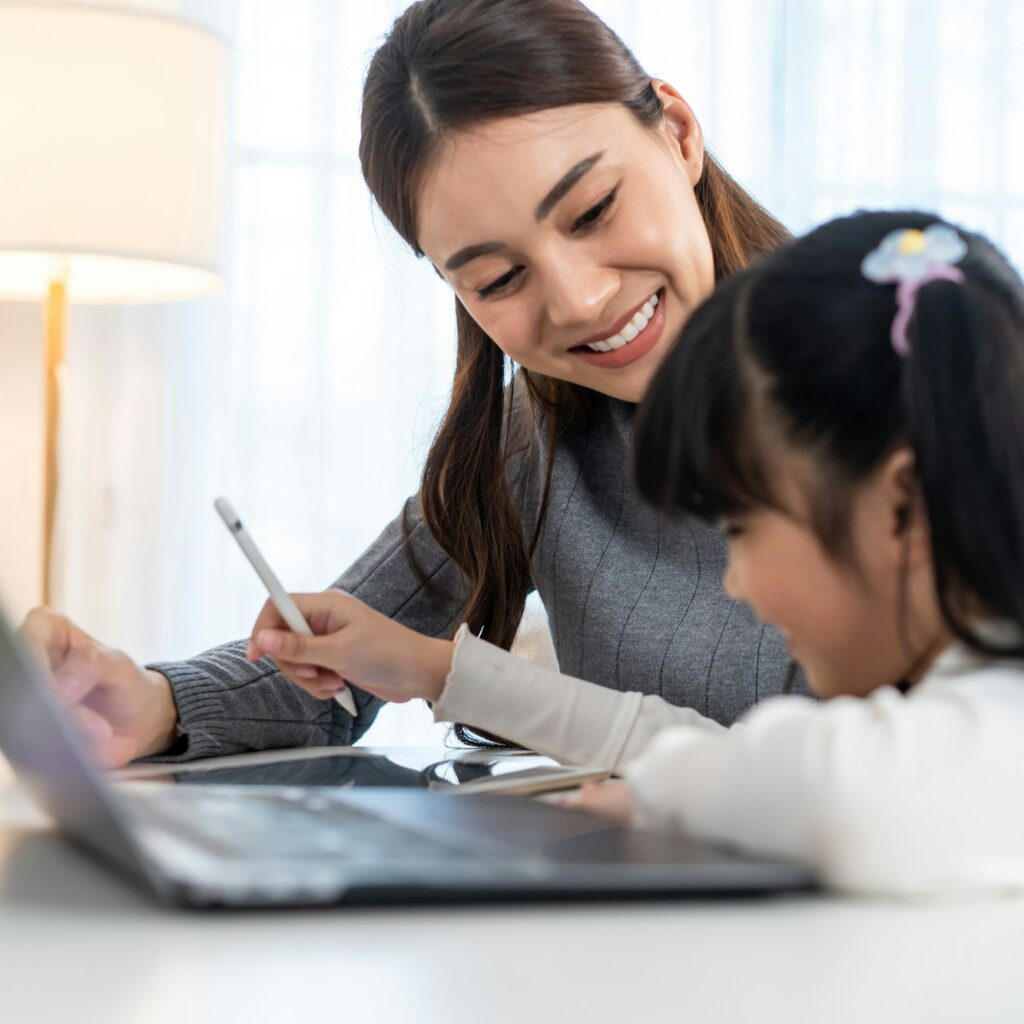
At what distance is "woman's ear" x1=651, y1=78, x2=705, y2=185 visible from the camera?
4.15 ft

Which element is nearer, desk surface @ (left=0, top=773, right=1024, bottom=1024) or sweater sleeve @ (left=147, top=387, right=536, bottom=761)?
desk surface @ (left=0, top=773, right=1024, bottom=1024)

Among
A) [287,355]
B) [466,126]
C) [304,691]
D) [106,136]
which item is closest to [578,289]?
[466,126]

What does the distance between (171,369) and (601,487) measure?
1.33m

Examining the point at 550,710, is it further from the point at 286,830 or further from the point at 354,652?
the point at 286,830

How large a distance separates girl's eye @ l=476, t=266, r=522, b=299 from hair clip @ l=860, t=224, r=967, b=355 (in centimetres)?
53

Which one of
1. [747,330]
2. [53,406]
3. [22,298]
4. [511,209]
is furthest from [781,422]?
[22,298]

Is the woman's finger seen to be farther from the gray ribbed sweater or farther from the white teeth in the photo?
the white teeth

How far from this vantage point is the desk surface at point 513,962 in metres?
0.35

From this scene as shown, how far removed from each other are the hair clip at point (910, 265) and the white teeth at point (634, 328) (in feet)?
1.70

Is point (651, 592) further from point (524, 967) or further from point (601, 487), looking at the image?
point (524, 967)

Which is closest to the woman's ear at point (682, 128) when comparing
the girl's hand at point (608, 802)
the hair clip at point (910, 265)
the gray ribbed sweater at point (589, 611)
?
the gray ribbed sweater at point (589, 611)

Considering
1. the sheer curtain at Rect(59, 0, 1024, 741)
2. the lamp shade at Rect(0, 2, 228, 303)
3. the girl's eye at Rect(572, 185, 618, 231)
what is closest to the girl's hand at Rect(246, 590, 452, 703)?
the girl's eye at Rect(572, 185, 618, 231)

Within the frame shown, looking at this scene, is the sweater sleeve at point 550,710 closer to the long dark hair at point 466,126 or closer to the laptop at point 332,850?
the long dark hair at point 466,126

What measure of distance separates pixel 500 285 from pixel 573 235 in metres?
0.09
